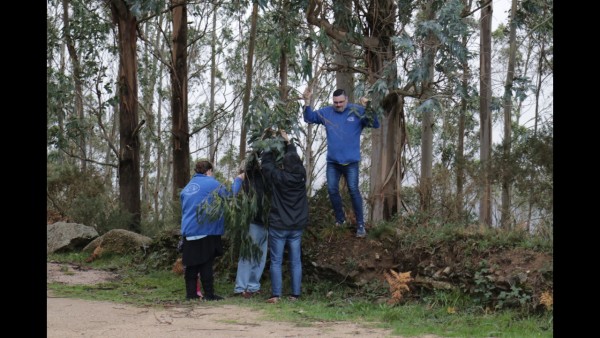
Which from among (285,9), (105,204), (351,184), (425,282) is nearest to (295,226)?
(351,184)

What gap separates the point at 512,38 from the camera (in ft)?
68.6

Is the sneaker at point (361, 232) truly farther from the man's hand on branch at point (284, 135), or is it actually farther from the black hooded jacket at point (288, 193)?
the man's hand on branch at point (284, 135)

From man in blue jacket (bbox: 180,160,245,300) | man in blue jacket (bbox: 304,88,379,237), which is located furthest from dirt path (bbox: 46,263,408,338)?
man in blue jacket (bbox: 304,88,379,237)

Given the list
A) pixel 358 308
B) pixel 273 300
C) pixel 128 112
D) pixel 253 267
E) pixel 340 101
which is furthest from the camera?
pixel 128 112

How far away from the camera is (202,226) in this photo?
9266 millimetres

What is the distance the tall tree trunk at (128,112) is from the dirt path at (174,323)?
8299 mm

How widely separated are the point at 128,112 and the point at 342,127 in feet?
29.3

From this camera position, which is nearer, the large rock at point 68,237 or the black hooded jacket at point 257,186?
the black hooded jacket at point 257,186

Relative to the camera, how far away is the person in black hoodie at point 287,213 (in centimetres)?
911

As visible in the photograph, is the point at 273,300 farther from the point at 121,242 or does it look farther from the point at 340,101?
the point at 121,242

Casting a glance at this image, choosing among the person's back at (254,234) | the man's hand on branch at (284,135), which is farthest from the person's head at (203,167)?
the man's hand on branch at (284,135)

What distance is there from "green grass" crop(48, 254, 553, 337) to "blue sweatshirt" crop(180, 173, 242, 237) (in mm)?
971

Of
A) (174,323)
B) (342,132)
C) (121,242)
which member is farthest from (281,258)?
(121,242)

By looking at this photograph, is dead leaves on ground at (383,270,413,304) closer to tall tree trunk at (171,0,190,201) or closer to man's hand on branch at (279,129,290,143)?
man's hand on branch at (279,129,290,143)
